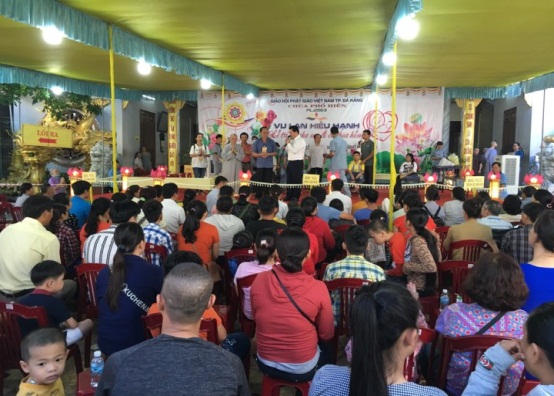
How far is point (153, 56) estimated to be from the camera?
7.09m

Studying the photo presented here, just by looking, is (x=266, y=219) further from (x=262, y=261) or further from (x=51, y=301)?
(x=51, y=301)

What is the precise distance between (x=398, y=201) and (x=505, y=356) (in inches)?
Result: 172

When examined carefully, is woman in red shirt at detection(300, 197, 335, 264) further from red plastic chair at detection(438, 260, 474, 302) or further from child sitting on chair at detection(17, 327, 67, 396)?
child sitting on chair at detection(17, 327, 67, 396)

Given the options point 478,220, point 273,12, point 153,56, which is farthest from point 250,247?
point 153,56

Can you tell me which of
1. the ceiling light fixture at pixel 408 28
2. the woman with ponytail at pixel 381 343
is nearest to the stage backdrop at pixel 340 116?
the ceiling light fixture at pixel 408 28

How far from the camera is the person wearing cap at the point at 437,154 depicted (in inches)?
454

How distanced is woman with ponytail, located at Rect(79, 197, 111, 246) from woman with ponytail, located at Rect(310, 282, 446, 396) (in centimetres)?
321

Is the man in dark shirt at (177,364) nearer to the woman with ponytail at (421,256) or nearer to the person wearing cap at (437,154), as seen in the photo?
the woman with ponytail at (421,256)

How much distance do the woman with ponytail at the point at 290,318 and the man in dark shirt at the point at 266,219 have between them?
168 centimetres

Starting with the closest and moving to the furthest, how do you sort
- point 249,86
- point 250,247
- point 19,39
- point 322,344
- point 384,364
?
point 384,364
point 322,344
point 250,247
point 19,39
point 249,86

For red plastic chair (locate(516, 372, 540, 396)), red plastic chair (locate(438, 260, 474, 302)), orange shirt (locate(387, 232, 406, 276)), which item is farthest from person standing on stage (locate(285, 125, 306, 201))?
red plastic chair (locate(516, 372, 540, 396))

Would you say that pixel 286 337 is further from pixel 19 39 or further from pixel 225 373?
pixel 19 39

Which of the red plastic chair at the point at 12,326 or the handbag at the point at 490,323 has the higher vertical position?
the handbag at the point at 490,323

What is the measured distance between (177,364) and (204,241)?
255 centimetres
